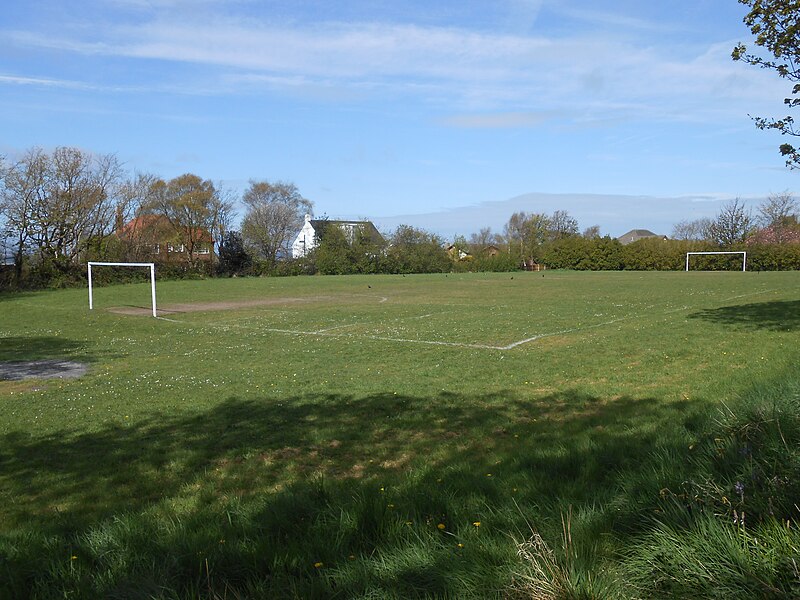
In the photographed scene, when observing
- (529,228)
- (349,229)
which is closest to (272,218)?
(349,229)

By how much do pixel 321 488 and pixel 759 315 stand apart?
57.7ft

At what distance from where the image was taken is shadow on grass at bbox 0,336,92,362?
47.7 feet

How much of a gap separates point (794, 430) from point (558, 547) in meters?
2.47

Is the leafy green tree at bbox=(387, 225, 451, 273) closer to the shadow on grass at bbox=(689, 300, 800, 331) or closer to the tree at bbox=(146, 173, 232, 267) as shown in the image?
the tree at bbox=(146, 173, 232, 267)

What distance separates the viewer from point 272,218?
77.1 meters

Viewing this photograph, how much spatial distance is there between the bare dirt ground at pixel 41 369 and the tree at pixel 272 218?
48.7 meters

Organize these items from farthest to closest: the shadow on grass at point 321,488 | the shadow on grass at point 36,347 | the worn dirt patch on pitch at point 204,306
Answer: the worn dirt patch on pitch at point 204,306
the shadow on grass at point 36,347
the shadow on grass at point 321,488

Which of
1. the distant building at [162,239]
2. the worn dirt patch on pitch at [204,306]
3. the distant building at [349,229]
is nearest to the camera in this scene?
the worn dirt patch on pitch at [204,306]

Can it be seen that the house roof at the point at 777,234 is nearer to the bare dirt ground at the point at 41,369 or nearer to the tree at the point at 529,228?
the tree at the point at 529,228

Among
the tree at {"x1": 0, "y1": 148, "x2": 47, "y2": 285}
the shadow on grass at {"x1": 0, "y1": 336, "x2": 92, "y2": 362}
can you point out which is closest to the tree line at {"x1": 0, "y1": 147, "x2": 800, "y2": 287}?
the tree at {"x1": 0, "y1": 148, "x2": 47, "y2": 285}

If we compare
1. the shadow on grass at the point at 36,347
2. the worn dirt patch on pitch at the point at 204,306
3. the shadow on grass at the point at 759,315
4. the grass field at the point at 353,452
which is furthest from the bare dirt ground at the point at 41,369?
the shadow on grass at the point at 759,315

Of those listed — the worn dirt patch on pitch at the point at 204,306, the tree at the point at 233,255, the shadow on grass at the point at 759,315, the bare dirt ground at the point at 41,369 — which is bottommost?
the bare dirt ground at the point at 41,369

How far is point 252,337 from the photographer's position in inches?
680

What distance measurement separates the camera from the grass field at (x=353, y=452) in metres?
3.26
